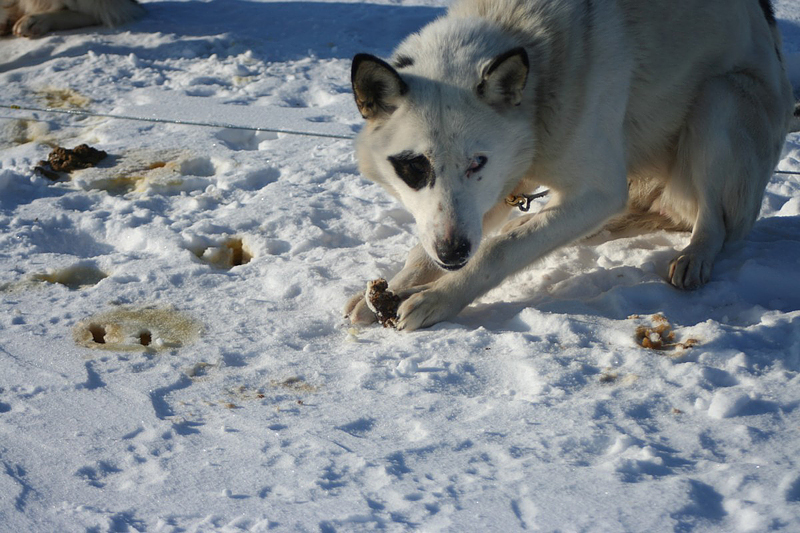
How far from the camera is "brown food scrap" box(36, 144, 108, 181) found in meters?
4.77

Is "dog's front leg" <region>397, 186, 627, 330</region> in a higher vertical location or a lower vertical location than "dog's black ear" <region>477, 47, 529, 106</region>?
lower

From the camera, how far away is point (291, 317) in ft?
11.0

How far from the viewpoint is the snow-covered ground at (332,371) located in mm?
2199

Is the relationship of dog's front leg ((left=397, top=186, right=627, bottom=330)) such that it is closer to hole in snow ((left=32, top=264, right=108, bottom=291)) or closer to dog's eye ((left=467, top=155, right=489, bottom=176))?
dog's eye ((left=467, top=155, right=489, bottom=176))

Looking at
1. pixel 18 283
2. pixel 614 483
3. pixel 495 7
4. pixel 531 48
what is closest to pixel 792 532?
pixel 614 483

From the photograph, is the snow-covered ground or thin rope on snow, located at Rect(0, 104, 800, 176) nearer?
the snow-covered ground

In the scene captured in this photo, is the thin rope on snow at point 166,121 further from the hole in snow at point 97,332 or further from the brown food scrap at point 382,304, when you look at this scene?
the hole in snow at point 97,332

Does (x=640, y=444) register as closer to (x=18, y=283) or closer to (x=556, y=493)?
(x=556, y=493)

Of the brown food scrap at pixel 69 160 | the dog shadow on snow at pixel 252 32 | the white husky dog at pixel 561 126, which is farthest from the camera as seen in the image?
the dog shadow on snow at pixel 252 32

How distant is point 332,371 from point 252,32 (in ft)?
15.7

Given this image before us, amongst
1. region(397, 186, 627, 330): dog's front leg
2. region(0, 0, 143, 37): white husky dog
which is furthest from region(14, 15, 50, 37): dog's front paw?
region(397, 186, 627, 330): dog's front leg

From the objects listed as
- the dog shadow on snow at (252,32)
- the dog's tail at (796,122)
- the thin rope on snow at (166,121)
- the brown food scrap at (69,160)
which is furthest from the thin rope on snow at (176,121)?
the dog's tail at (796,122)

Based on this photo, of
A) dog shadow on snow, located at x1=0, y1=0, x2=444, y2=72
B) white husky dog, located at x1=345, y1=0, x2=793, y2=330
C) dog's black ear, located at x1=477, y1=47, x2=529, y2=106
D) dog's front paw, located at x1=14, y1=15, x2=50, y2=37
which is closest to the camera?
dog's black ear, located at x1=477, y1=47, x2=529, y2=106

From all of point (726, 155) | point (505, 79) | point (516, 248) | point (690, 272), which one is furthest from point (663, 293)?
point (505, 79)
